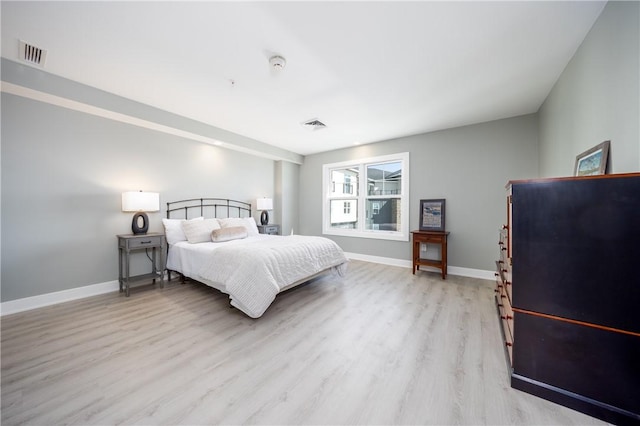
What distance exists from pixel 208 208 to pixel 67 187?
1.88m

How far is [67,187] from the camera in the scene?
2.95m

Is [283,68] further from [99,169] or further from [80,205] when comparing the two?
[80,205]

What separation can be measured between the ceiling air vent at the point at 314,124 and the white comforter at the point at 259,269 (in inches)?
77.3

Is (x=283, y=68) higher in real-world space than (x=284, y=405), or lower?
higher

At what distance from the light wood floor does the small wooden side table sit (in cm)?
105

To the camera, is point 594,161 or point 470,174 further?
point 470,174

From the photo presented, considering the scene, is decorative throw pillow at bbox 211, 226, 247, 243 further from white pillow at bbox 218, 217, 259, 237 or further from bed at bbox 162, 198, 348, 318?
white pillow at bbox 218, 217, 259, 237

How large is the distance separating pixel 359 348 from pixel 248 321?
1201 millimetres

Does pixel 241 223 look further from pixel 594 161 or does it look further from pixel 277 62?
pixel 594 161

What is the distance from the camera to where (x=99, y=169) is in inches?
126

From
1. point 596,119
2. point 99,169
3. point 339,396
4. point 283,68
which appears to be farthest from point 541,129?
point 99,169

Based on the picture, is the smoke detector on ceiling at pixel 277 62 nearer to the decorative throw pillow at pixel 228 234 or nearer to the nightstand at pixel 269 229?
the decorative throw pillow at pixel 228 234

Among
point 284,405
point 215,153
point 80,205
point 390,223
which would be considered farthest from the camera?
point 390,223

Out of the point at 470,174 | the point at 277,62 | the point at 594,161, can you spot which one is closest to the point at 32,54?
the point at 277,62
